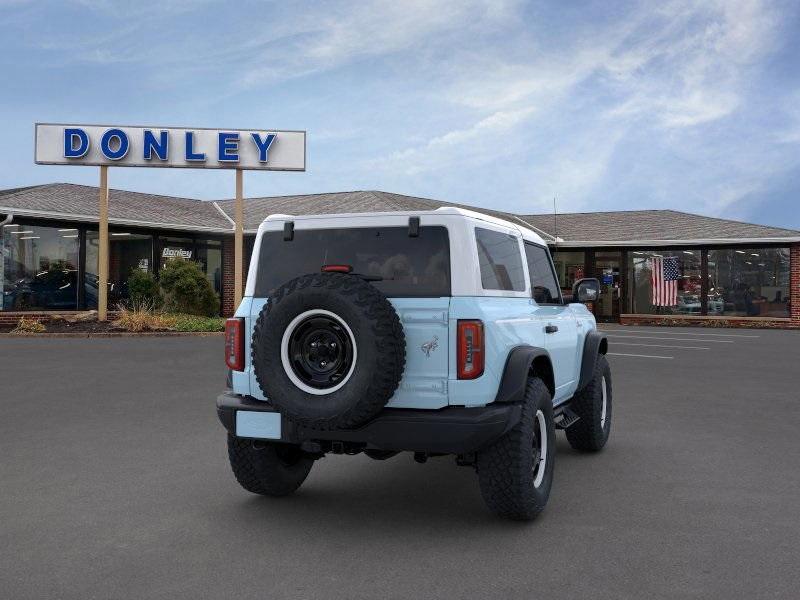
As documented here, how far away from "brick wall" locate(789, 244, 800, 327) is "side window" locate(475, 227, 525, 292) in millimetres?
24882

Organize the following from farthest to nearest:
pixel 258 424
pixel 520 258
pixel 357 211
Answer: pixel 357 211 < pixel 520 258 < pixel 258 424

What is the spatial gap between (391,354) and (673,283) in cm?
2706

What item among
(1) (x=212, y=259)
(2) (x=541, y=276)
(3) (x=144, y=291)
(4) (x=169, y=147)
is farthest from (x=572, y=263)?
(2) (x=541, y=276)

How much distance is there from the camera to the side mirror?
688 centimetres

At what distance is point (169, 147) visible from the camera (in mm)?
23828

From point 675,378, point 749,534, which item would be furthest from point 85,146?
point 749,534

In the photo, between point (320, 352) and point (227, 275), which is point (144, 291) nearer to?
point (227, 275)

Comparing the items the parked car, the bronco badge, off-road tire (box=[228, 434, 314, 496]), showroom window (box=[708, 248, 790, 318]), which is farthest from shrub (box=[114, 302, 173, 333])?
showroom window (box=[708, 248, 790, 318])

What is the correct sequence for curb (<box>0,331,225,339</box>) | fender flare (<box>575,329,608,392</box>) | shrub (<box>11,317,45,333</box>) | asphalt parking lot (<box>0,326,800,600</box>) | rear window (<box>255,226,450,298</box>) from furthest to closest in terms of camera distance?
1. shrub (<box>11,317,45,333</box>)
2. curb (<box>0,331,225,339</box>)
3. fender flare (<box>575,329,608,392</box>)
4. rear window (<box>255,226,450,298</box>)
5. asphalt parking lot (<box>0,326,800,600</box>)

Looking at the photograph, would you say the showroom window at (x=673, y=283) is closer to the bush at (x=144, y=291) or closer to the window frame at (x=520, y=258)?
the bush at (x=144, y=291)

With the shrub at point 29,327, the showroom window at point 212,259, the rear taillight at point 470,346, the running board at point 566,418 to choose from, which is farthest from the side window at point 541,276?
the showroom window at point 212,259

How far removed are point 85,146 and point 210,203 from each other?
1204 cm

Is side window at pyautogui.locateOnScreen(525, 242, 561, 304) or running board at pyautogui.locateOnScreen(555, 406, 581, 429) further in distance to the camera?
running board at pyautogui.locateOnScreen(555, 406, 581, 429)

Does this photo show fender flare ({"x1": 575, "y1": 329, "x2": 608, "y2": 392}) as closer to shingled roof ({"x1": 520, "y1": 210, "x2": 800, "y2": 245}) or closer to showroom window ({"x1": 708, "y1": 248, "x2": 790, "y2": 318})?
shingled roof ({"x1": 520, "y1": 210, "x2": 800, "y2": 245})
